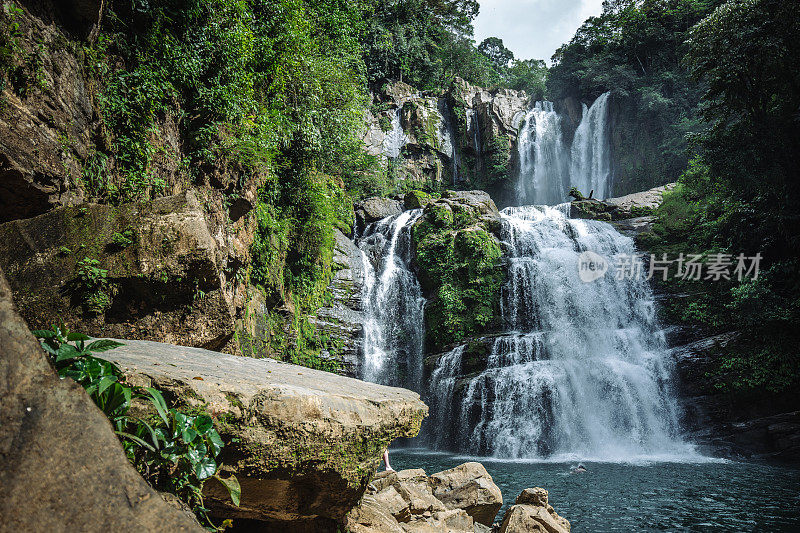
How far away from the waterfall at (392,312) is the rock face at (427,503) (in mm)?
8149

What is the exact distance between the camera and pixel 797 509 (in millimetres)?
6266

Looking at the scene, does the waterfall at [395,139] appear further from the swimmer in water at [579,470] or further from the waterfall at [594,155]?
the swimmer in water at [579,470]

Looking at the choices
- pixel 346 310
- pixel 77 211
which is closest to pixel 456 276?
pixel 346 310

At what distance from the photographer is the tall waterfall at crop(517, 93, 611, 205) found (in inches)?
1034

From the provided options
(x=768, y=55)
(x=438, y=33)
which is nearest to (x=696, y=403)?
(x=768, y=55)

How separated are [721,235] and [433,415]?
414 inches

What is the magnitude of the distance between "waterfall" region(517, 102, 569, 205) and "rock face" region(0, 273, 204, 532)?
27.5m

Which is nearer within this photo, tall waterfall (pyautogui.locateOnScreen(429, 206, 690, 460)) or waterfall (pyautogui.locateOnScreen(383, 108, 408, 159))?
tall waterfall (pyautogui.locateOnScreen(429, 206, 690, 460))

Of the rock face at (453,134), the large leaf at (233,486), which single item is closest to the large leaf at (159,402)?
the large leaf at (233,486)

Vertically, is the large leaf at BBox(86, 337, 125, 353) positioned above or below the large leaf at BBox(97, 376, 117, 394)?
above

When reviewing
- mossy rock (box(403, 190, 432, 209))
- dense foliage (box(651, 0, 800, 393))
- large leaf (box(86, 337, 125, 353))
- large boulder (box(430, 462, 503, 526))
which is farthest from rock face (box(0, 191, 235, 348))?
mossy rock (box(403, 190, 432, 209))

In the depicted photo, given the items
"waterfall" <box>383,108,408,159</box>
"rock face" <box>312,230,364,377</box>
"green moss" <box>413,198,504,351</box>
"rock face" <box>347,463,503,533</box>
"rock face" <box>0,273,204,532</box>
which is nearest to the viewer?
"rock face" <box>0,273,204,532</box>

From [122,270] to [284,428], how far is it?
2.30 meters

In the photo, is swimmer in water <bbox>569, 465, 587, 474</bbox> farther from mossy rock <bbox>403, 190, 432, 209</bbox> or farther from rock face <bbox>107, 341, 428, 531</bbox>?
mossy rock <bbox>403, 190, 432, 209</bbox>
